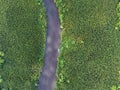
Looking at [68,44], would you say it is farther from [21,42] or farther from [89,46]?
[21,42]

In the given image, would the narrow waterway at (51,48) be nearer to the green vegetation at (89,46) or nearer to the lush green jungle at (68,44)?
the lush green jungle at (68,44)

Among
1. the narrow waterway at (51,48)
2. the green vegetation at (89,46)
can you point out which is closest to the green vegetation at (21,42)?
the narrow waterway at (51,48)

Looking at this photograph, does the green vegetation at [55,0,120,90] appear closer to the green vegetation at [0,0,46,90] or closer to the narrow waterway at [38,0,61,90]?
the narrow waterway at [38,0,61,90]

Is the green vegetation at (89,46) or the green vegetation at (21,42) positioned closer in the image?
the green vegetation at (89,46)

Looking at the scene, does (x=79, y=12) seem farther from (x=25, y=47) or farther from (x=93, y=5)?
(x=25, y=47)

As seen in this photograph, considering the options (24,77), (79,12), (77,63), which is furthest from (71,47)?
(24,77)

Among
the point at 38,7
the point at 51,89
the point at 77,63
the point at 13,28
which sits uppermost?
the point at 38,7
